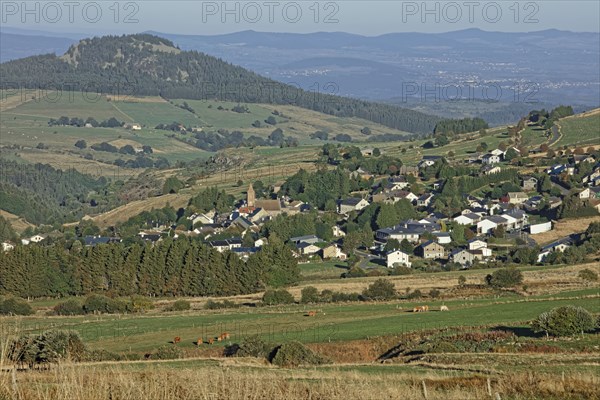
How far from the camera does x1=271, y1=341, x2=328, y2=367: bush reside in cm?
2373

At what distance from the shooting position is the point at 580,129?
100m

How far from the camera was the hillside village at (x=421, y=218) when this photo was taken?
62.2 meters

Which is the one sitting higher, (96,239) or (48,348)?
(48,348)

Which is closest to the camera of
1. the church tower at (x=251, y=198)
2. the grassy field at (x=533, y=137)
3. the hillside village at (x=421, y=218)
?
the hillside village at (x=421, y=218)

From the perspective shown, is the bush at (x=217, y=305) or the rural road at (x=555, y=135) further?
the rural road at (x=555, y=135)

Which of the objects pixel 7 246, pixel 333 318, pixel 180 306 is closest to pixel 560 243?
pixel 180 306

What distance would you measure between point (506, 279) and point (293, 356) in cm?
2383

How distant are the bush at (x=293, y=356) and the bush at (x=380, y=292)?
20.4m

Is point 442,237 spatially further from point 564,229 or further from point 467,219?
point 564,229

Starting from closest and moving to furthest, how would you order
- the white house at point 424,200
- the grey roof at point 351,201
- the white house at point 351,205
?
the white house at point 351,205, the white house at point 424,200, the grey roof at point 351,201

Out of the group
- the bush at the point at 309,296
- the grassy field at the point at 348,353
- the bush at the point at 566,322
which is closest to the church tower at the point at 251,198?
the grassy field at the point at 348,353

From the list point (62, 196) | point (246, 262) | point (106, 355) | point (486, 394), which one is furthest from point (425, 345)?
point (62, 196)

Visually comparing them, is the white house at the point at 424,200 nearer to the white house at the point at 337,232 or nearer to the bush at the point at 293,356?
the white house at the point at 337,232

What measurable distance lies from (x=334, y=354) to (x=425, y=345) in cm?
318
